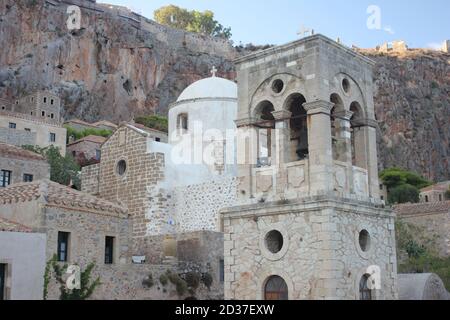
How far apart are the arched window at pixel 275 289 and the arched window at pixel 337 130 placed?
327 cm

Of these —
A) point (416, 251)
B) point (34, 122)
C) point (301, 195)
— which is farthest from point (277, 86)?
point (34, 122)

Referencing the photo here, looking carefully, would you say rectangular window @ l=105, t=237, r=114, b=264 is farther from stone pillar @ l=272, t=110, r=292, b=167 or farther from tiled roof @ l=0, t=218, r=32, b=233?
stone pillar @ l=272, t=110, r=292, b=167

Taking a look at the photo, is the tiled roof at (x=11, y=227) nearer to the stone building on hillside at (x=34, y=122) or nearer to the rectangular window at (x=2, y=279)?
the rectangular window at (x=2, y=279)

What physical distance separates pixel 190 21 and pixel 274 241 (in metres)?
92.1

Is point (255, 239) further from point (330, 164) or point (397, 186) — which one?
point (397, 186)

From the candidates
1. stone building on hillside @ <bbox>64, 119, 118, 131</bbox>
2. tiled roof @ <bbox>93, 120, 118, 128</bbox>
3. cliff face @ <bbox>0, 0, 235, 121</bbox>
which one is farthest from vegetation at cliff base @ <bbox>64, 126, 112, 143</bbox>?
cliff face @ <bbox>0, 0, 235, 121</bbox>

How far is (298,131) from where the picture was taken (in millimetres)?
15578

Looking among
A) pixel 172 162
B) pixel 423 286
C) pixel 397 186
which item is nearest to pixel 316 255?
pixel 423 286

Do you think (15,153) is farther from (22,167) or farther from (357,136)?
(357,136)

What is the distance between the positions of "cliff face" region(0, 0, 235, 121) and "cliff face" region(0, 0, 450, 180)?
0.10 metres

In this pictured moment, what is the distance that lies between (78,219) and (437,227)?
936 inches

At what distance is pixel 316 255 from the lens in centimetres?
1320

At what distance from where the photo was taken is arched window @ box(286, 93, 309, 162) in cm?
1532
